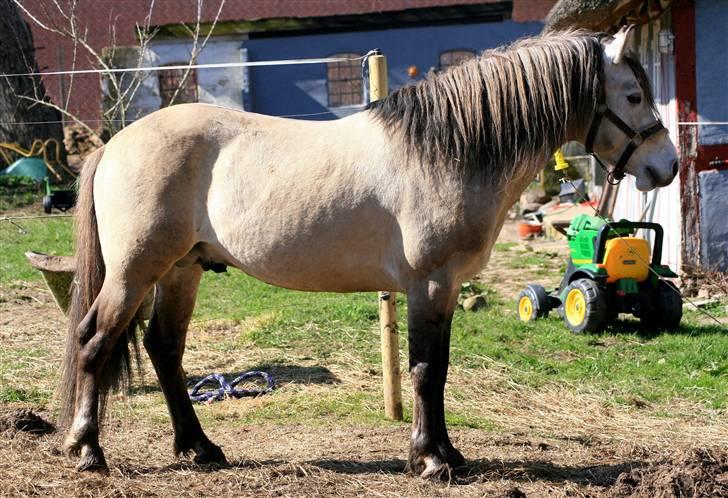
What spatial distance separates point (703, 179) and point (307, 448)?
18.4 ft

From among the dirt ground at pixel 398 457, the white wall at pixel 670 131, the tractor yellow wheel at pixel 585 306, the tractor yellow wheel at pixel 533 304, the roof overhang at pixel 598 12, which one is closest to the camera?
the dirt ground at pixel 398 457

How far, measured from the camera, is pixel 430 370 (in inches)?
163

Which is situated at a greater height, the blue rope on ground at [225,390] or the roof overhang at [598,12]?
the roof overhang at [598,12]

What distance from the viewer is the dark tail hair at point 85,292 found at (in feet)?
14.6

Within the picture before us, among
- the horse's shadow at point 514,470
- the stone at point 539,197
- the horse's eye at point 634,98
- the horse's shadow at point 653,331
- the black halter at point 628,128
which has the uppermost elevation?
the horse's eye at point 634,98

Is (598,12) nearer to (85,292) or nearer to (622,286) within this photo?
(622,286)

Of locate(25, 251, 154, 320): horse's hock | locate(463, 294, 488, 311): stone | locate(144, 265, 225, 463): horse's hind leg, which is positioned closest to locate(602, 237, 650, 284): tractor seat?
locate(463, 294, 488, 311): stone

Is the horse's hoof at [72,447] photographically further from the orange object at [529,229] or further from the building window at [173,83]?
the building window at [173,83]

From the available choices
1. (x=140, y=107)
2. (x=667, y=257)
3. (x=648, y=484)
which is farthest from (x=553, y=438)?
(x=140, y=107)

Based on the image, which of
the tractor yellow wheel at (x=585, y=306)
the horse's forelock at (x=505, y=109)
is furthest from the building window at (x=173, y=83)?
the horse's forelock at (x=505, y=109)

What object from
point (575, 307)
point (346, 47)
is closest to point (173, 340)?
point (575, 307)

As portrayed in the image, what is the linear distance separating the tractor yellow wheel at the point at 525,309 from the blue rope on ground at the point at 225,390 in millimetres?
2814

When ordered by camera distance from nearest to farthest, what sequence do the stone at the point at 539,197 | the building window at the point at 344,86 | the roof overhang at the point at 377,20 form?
the stone at the point at 539,197, the roof overhang at the point at 377,20, the building window at the point at 344,86

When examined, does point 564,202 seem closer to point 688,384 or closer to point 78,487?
point 688,384
